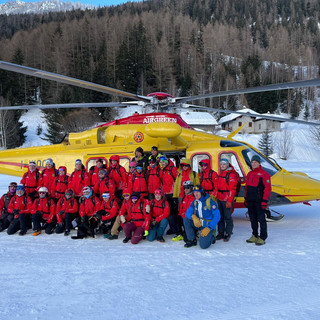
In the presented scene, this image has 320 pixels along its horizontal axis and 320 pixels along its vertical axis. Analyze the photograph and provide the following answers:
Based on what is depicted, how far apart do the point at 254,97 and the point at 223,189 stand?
4222cm

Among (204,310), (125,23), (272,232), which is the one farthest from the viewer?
(125,23)

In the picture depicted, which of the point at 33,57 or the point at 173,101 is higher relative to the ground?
the point at 33,57

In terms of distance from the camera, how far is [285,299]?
3.01 metres

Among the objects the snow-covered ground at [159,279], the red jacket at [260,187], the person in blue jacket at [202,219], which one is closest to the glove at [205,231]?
the person in blue jacket at [202,219]

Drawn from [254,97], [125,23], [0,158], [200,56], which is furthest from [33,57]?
[0,158]

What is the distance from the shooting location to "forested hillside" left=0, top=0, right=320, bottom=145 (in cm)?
4341

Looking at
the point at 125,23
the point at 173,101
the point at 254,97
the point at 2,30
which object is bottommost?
the point at 173,101

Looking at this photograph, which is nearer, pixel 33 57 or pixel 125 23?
pixel 33 57

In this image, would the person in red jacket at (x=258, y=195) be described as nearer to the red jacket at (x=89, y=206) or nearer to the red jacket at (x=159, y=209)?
the red jacket at (x=159, y=209)

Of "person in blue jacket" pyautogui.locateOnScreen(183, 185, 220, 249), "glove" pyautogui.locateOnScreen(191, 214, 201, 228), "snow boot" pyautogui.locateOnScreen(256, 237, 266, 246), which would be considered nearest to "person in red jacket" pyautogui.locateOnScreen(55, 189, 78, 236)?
"person in blue jacket" pyautogui.locateOnScreen(183, 185, 220, 249)

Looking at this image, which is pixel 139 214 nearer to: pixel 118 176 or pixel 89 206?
pixel 89 206

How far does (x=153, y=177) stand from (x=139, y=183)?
0.32 m

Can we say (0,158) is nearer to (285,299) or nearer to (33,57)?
(285,299)

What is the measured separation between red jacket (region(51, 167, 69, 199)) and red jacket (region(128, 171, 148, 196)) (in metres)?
1.60
